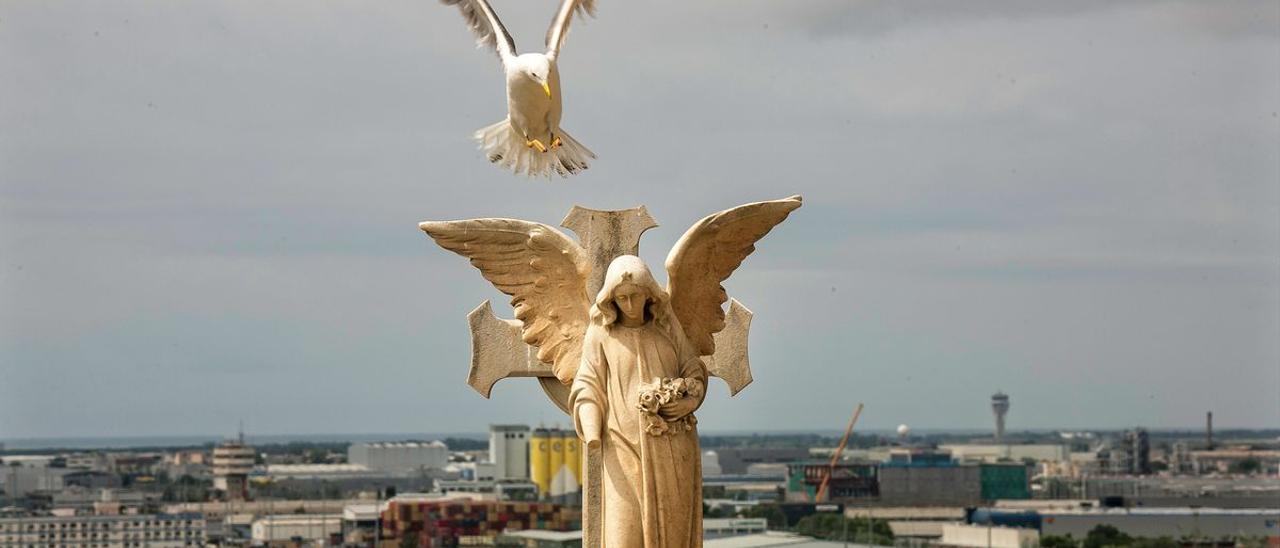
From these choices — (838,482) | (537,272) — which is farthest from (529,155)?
(838,482)

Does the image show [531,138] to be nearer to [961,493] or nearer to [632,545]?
[632,545]

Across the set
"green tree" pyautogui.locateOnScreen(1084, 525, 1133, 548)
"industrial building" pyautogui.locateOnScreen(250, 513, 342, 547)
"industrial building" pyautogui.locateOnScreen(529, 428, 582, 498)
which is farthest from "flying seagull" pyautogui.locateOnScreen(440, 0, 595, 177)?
"industrial building" pyautogui.locateOnScreen(529, 428, 582, 498)

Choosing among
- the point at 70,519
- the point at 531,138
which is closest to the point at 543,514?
the point at 70,519

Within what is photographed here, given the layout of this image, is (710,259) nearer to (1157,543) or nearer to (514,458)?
(1157,543)

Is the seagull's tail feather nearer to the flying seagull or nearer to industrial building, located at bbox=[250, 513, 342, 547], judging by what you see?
the flying seagull

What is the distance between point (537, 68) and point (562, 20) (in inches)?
31.4

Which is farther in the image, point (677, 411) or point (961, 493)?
point (961, 493)

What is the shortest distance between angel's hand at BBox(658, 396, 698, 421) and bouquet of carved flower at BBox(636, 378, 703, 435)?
20mm

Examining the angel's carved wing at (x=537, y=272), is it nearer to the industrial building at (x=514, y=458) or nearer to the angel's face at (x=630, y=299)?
the angel's face at (x=630, y=299)

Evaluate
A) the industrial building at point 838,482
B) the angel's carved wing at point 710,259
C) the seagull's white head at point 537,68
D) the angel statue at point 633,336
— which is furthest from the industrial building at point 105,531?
the angel's carved wing at point 710,259

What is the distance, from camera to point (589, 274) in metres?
16.6

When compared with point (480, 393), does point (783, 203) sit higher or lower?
higher

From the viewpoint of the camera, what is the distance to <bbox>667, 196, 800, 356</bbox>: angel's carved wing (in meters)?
16.1

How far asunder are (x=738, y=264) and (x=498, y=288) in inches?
61.8
